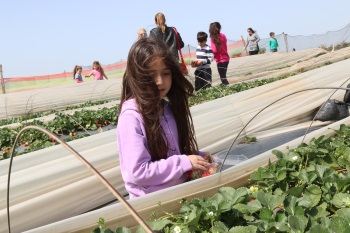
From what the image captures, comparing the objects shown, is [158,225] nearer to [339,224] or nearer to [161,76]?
[339,224]

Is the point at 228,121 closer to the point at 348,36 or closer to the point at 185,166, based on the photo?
the point at 185,166

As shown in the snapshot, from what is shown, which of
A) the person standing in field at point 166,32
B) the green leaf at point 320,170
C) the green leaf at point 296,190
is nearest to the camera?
the green leaf at point 296,190

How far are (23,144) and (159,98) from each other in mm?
3936

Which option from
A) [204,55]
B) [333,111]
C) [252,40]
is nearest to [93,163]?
[333,111]

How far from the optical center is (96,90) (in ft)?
39.7

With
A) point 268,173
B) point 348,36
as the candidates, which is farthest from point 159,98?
point 348,36

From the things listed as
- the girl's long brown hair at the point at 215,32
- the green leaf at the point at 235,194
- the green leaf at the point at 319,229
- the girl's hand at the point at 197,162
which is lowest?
the green leaf at the point at 235,194

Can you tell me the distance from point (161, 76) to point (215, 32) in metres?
6.51

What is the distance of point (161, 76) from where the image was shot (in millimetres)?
2076

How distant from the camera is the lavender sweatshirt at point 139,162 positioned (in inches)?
76.6

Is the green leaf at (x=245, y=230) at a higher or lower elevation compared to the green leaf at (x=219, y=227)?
higher

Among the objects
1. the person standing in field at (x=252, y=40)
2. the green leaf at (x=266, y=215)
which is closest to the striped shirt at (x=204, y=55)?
the green leaf at (x=266, y=215)

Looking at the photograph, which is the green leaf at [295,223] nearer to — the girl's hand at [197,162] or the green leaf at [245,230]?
the green leaf at [245,230]

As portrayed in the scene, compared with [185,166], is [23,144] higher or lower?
lower
